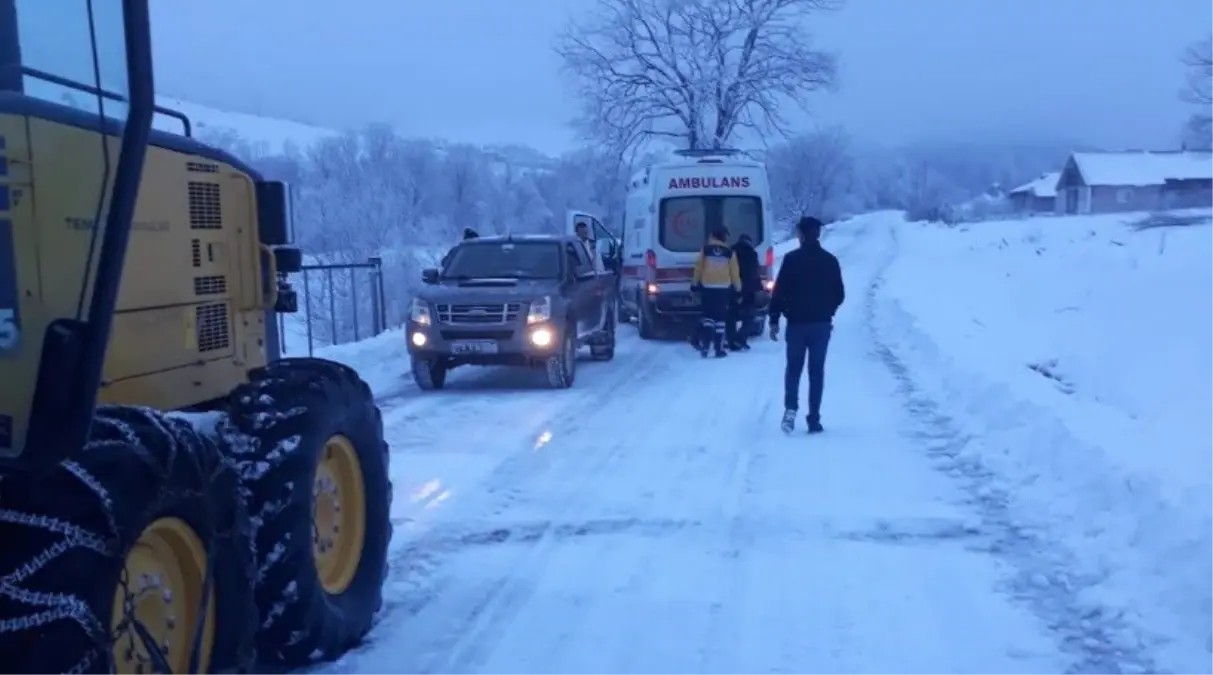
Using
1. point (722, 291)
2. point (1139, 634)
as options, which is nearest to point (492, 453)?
point (1139, 634)

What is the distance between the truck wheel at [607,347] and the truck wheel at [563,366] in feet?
8.80

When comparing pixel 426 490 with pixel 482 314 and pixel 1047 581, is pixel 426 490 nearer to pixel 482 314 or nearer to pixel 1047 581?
pixel 1047 581

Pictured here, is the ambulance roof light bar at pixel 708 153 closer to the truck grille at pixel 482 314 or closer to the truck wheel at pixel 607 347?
the truck wheel at pixel 607 347

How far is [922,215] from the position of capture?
102125mm

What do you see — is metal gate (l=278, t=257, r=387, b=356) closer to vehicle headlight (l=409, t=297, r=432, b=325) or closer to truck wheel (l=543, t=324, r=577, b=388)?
vehicle headlight (l=409, t=297, r=432, b=325)

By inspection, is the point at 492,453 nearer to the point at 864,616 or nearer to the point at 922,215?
the point at 864,616

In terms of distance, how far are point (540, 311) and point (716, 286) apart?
4.42 metres

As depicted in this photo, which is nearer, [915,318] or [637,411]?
[637,411]

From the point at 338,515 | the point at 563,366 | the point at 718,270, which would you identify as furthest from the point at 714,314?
the point at 338,515

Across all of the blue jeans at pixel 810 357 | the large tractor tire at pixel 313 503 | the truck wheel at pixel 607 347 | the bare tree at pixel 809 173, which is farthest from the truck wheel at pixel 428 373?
the bare tree at pixel 809 173

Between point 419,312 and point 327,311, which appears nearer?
point 419,312

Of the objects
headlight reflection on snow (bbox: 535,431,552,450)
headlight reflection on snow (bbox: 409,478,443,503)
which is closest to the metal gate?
headlight reflection on snow (bbox: 535,431,552,450)

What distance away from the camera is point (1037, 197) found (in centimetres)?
11212

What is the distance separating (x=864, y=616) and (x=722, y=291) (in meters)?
12.0
